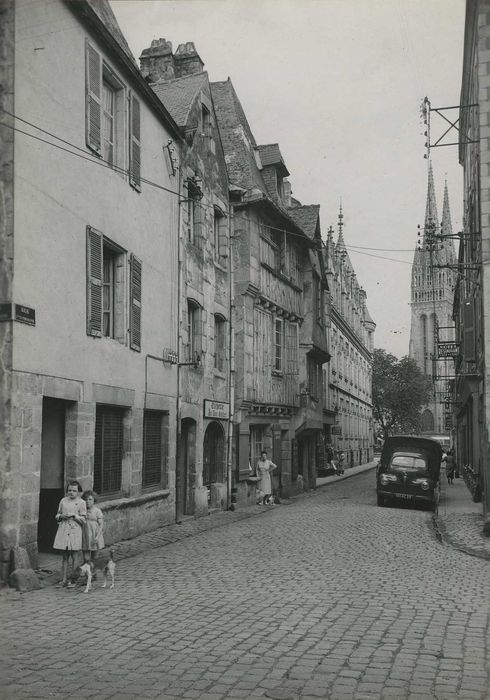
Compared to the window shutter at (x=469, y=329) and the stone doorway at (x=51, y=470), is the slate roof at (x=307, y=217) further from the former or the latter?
the stone doorway at (x=51, y=470)

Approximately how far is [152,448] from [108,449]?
7.83 ft

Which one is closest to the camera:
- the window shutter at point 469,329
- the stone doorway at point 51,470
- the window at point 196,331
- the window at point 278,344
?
the stone doorway at point 51,470

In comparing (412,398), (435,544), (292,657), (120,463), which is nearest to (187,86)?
(120,463)

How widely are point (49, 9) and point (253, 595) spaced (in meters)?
8.61

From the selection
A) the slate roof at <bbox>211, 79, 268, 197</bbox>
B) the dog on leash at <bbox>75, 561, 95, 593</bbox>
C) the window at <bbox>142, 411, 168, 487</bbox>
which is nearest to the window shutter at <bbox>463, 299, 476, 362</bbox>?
the slate roof at <bbox>211, 79, 268, 197</bbox>

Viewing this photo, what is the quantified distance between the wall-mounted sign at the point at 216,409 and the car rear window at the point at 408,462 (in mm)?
5413

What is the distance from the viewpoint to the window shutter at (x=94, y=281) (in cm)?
1239

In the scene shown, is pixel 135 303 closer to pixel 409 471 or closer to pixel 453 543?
pixel 453 543

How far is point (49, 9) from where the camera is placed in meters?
11.3

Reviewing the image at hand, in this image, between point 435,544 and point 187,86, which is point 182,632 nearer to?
point 435,544

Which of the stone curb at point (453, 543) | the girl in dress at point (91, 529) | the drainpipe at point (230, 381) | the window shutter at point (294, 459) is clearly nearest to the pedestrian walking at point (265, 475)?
the drainpipe at point (230, 381)

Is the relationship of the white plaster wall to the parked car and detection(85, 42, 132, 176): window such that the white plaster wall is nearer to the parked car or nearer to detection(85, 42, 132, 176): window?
detection(85, 42, 132, 176): window

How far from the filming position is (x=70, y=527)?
376 inches

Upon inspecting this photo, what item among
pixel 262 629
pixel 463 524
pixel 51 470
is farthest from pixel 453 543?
pixel 262 629
